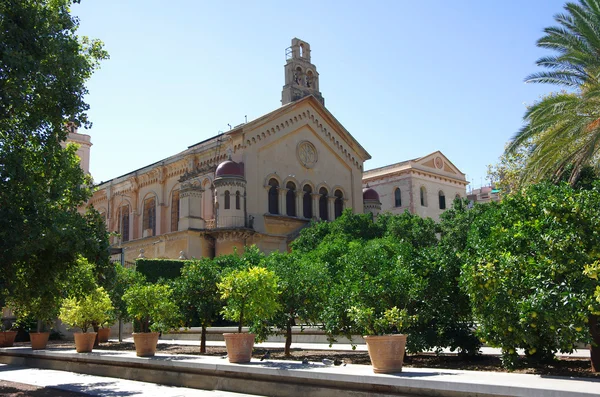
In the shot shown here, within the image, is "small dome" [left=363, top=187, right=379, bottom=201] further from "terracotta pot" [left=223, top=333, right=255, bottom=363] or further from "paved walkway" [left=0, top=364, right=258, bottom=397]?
"terracotta pot" [left=223, top=333, right=255, bottom=363]

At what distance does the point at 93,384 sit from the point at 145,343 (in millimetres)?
1553

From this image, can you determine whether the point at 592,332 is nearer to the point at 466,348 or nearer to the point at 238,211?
the point at 466,348

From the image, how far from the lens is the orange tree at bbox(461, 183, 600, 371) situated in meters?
8.19

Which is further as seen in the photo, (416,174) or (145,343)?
(416,174)

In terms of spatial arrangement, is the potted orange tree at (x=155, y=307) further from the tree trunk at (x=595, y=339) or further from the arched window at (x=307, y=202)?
the arched window at (x=307, y=202)

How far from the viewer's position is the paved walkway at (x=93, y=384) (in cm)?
1107

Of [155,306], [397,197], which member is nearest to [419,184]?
[397,197]

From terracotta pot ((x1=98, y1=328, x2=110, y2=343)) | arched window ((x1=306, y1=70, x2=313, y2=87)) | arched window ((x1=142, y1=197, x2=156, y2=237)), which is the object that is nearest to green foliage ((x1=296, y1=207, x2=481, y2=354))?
terracotta pot ((x1=98, y1=328, x2=110, y2=343))

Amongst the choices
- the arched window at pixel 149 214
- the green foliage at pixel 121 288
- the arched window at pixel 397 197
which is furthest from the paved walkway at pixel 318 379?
the arched window at pixel 397 197

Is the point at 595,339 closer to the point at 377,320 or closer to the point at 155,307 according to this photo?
the point at 377,320

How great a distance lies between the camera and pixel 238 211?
35.0 m

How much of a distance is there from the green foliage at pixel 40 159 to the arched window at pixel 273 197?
23.3 meters

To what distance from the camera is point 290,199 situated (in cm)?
3916

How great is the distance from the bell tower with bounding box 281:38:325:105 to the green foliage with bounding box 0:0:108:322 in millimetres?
27750
